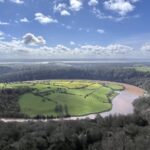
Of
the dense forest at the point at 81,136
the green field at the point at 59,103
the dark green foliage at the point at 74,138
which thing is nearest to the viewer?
the dark green foliage at the point at 74,138

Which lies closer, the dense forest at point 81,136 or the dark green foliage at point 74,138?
the dark green foliage at point 74,138

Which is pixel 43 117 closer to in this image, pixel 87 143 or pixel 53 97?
pixel 53 97

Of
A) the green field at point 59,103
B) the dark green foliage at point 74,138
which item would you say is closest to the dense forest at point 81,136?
the dark green foliage at point 74,138

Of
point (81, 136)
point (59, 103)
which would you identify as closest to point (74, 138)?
point (81, 136)

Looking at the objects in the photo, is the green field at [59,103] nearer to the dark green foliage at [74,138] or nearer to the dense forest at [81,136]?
the dense forest at [81,136]

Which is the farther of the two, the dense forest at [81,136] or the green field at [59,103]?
the green field at [59,103]

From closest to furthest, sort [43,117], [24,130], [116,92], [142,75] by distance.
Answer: [24,130]
[43,117]
[116,92]
[142,75]

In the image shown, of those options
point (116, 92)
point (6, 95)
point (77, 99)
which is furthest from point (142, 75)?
point (6, 95)

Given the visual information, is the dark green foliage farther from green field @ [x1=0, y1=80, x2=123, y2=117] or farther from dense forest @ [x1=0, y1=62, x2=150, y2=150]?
green field @ [x1=0, y1=80, x2=123, y2=117]

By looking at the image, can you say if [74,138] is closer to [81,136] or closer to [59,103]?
[81,136]

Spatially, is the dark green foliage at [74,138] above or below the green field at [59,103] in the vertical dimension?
above

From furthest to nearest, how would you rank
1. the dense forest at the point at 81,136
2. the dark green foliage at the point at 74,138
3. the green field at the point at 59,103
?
the green field at the point at 59,103 → the dense forest at the point at 81,136 → the dark green foliage at the point at 74,138
